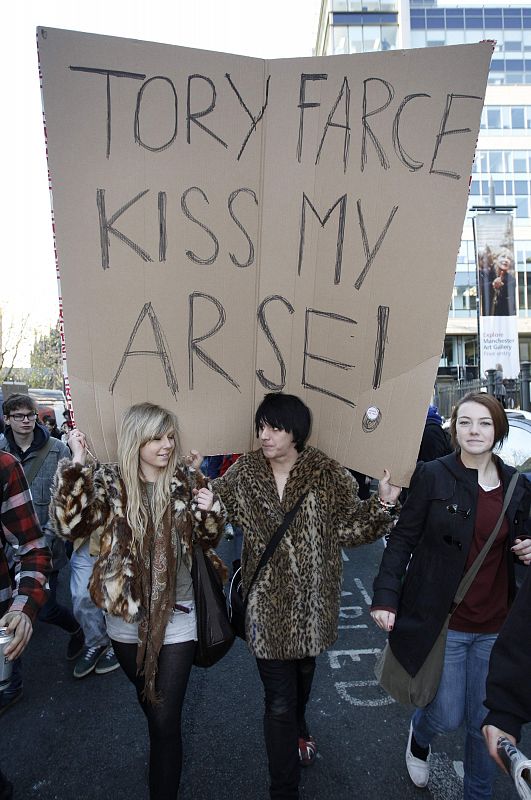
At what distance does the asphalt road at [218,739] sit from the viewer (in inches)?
103

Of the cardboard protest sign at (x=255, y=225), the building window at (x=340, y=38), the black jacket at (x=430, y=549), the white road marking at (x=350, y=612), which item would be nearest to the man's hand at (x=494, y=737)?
the black jacket at (x=430, y=549)

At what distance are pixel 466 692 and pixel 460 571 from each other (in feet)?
1.85

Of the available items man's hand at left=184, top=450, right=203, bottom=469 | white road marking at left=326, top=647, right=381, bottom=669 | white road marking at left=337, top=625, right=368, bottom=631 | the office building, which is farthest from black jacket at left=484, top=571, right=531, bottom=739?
the office building

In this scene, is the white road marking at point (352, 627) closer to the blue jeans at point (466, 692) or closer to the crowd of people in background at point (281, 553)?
the crowd of people in background at point (281, 553)

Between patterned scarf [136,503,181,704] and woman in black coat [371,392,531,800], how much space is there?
3.02 feet

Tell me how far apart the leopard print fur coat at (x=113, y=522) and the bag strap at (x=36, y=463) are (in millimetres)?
1943

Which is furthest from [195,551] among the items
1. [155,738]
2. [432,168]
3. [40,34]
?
[40,34]

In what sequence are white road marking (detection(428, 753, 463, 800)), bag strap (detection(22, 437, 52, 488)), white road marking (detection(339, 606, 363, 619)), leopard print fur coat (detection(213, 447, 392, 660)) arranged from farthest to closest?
white road marking (detection(339, 606, 363, 619)) → bag strap (detection(22, 437, 52, 488)) → white road marking (detection(428, 753, 463, 800)) → leopard print fur coat (detection(213, 447, 392, 660))

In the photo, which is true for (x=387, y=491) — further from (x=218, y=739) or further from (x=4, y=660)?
(x=218, y=739)

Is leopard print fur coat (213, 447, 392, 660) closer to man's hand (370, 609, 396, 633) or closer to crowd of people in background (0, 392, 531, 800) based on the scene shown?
crowd of people in background (0, 392, 531, 800)

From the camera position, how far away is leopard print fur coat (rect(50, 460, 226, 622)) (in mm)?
2195

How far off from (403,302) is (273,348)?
0.57 metres

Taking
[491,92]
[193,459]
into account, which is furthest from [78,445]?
[491,92]

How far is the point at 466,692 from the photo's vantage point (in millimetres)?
2410
